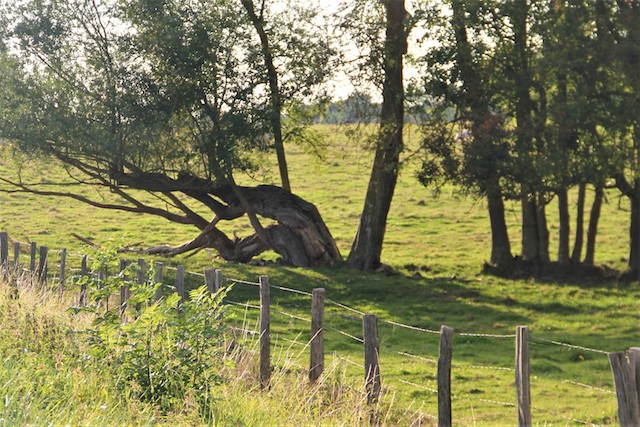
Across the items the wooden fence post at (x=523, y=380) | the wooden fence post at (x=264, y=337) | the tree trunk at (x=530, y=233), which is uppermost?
the wooden fence post at (x=523, y=380)

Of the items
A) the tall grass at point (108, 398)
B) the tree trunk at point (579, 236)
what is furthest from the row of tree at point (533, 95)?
the tall grass at point (108, 398)

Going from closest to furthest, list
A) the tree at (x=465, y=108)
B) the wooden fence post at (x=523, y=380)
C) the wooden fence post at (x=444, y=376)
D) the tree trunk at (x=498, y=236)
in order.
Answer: the wooden fence post at (x=523, y=380) → the wooden fence post at (x=444, y=376) → the tree at (x=465, y=108) → the tree trunk at (x=498, y=236)

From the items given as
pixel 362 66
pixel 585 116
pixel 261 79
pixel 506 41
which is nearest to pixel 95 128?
pixel 261 79

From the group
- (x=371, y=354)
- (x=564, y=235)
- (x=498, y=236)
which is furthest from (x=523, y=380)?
(x=564, y=235)

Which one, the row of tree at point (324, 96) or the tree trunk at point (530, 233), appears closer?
the row of tree at point (324, 96)

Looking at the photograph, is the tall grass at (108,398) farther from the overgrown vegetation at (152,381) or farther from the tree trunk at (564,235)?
the tree trunk at (564,235)

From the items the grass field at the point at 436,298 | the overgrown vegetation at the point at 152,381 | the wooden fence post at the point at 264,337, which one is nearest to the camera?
the overgrown vegetation at the point at 152,381

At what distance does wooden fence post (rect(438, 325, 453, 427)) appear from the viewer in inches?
355

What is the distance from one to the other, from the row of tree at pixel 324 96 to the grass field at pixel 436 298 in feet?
4.05

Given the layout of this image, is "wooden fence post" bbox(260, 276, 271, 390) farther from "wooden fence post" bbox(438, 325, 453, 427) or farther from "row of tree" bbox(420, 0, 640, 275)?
"row of tree" bbox(420, 0, 640, 275)

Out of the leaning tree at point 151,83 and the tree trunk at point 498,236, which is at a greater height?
the leaning tree at point 151,83

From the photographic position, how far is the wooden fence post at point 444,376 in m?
9.02

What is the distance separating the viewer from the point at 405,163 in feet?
90.8

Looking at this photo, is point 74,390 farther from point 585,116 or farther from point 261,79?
point 261,79
